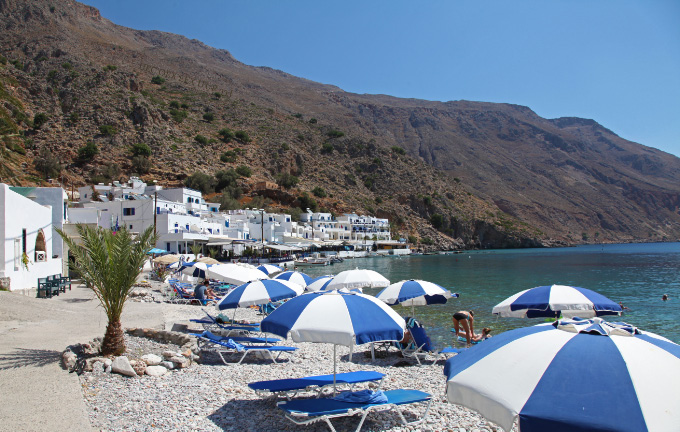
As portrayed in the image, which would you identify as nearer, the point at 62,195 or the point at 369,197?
the point at 62,195

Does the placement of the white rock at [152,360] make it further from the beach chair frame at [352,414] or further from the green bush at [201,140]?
the green bush at [201,140]

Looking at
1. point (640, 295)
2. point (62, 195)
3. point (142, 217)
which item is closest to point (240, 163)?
point (142, 217)

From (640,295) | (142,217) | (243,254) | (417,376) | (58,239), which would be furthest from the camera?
(243,254)

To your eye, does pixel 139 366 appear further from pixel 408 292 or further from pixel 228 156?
pixel 228 156

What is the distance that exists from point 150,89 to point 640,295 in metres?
96.3

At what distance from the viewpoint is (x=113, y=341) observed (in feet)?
26.5

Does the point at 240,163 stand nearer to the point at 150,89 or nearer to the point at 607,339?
the point at 150,89

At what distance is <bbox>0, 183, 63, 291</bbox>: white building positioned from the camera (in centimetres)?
1480

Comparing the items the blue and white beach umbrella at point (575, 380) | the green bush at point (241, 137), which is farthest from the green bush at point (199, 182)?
the blue and white beach umbrella at point (575, 380)

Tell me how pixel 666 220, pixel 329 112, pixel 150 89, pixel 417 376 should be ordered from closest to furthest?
pixel 417 376 → pixel 150 89 → pixel 329 112 → pixel 666 220

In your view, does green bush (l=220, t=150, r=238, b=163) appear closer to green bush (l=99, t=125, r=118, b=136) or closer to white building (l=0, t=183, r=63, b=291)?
green bush (l=99, t=125, r=118, b=136)

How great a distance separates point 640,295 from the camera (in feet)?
81.7

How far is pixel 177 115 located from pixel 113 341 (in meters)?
85.1

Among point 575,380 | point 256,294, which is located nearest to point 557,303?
point 256,294
